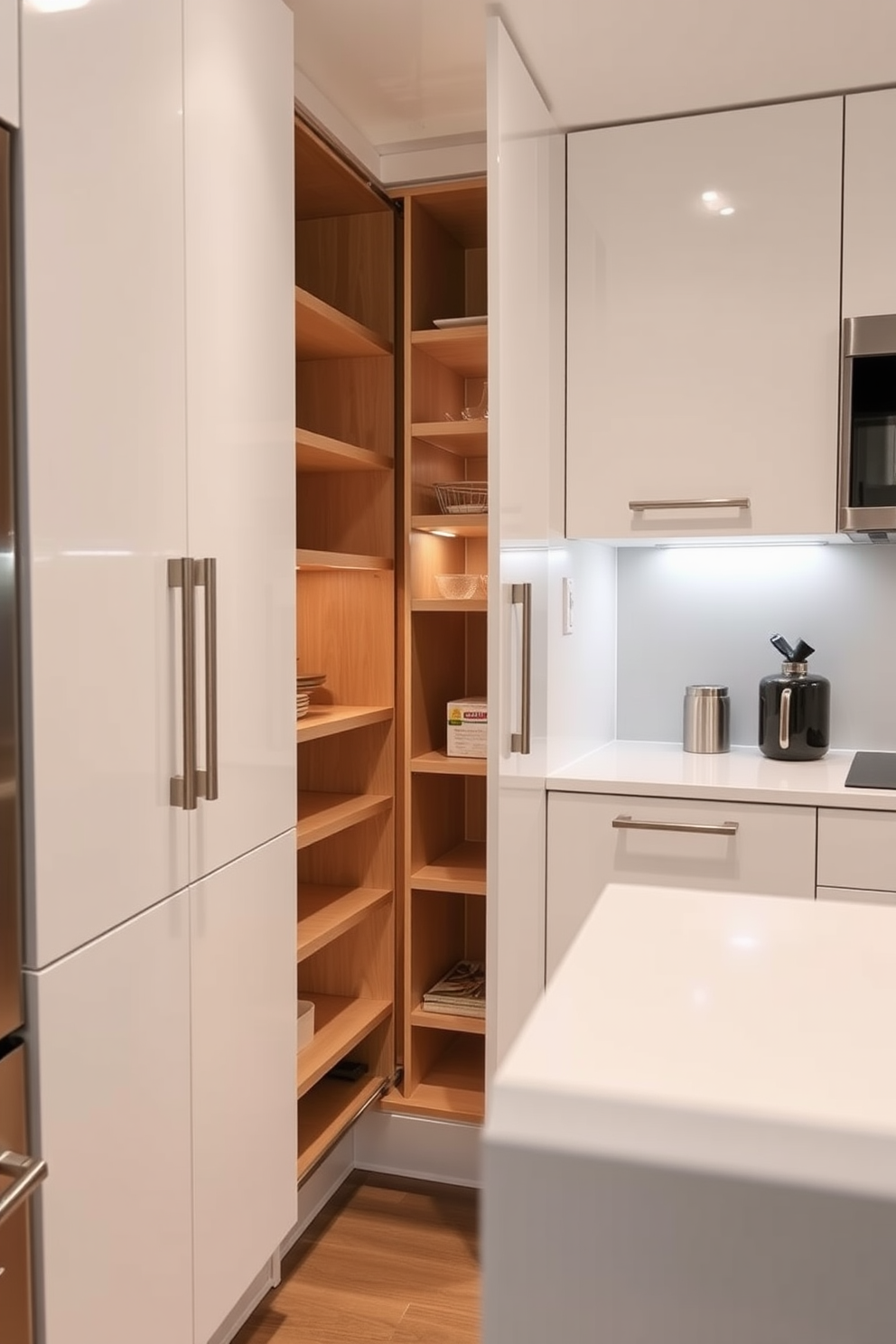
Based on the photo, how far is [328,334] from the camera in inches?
96.3

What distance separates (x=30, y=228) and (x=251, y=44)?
78 cm

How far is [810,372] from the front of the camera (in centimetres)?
240

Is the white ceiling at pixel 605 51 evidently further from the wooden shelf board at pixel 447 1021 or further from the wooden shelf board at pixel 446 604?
the wooden shelf board at pixel 447 1021

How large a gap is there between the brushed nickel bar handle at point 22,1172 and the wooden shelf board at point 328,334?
5.15 ft

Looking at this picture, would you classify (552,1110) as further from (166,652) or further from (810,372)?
(810,372)

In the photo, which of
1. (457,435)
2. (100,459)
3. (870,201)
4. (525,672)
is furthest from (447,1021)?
(870,201)

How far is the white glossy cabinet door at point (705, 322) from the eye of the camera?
2387 millimetres

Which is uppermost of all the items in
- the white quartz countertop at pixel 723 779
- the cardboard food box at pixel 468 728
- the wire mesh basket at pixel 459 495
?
the wire mesh basket at pixel 459 495

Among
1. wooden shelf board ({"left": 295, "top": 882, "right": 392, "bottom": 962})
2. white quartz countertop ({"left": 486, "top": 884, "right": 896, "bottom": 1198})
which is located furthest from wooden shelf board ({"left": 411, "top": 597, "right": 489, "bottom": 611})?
white quartz countertop ({"left": 486, "top": 884, "right": 896, "bottom": 1198})

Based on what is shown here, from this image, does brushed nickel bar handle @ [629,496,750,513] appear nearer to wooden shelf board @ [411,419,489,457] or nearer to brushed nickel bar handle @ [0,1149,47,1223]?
wooden shelf board @ [411,419,489,457]

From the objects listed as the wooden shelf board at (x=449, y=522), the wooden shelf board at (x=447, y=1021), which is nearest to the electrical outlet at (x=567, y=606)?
the wooden shelf board at (x=449, y=522)

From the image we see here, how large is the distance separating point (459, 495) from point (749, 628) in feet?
2.66

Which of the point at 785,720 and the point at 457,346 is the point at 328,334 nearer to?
the point at 457,346

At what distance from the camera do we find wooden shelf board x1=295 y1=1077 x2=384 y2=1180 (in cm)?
234
